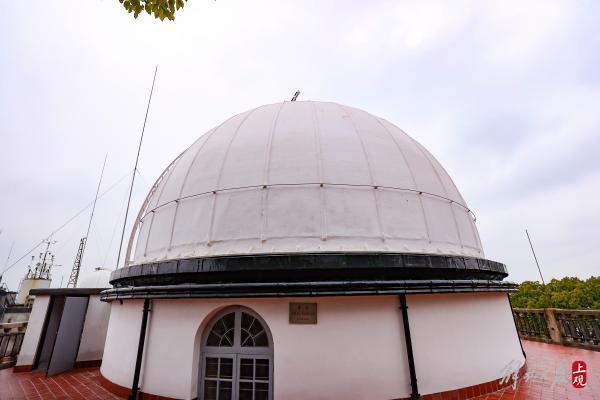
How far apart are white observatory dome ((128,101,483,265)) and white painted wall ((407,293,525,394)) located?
105cm

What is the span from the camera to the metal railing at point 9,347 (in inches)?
367

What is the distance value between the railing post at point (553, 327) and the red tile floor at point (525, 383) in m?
0.77

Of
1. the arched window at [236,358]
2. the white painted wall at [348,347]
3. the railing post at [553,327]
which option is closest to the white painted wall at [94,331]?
the white painted wall at [348,347]

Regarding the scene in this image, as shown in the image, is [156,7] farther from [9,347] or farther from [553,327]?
[553,327]

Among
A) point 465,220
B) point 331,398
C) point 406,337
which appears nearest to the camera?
point 331,398

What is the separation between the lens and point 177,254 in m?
6.04

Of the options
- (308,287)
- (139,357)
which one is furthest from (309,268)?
(139,357)

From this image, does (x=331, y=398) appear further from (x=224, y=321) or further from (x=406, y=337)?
(x=224, y=321)

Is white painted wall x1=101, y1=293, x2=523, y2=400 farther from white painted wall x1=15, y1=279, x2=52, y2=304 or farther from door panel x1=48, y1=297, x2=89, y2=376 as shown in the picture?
white painted wall x1=15, y1=279, x2=52, y2=304

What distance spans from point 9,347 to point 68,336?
3.26 metres

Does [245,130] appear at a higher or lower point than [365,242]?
higher

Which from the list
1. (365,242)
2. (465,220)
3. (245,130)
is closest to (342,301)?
(365,242)

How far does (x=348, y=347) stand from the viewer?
188 inches

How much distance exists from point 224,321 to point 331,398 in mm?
2266
